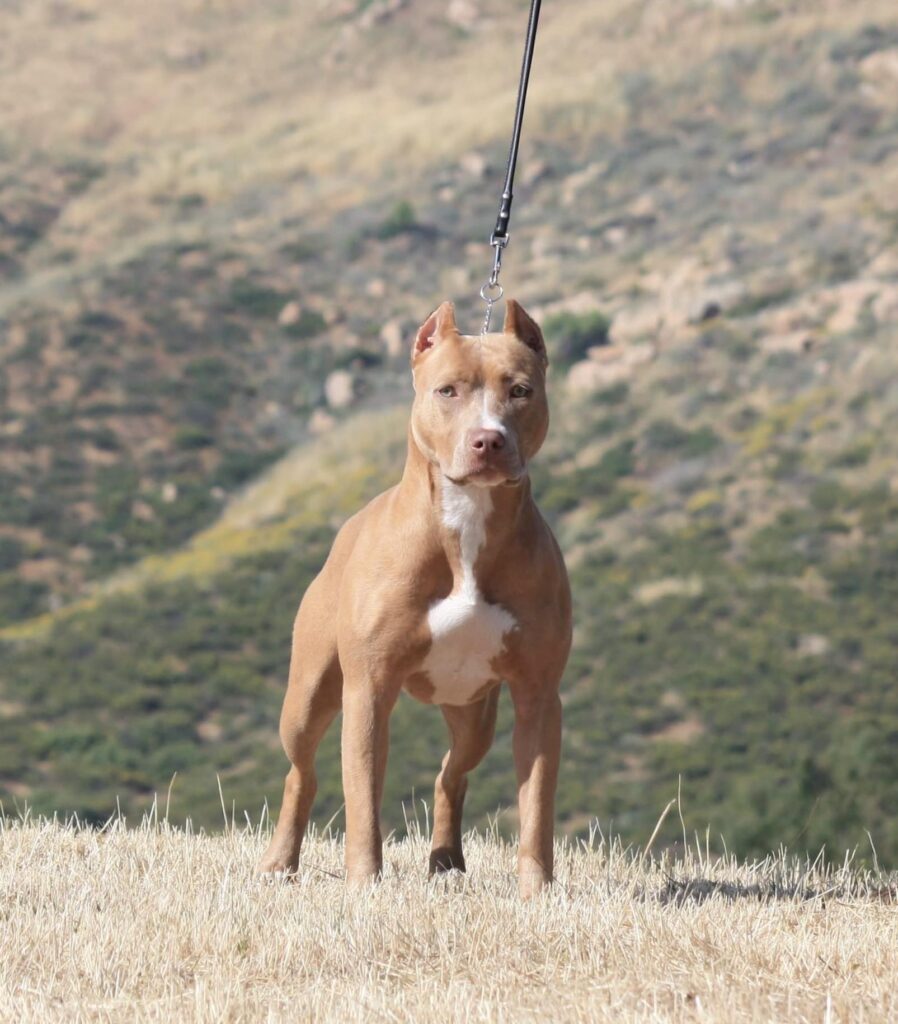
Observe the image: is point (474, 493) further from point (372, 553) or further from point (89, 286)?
point (89, 286)

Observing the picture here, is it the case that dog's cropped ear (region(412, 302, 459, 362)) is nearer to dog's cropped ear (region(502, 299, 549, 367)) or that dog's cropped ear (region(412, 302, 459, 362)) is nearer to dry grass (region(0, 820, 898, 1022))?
dog's cropped ear (region(502, 299, 549, 367))

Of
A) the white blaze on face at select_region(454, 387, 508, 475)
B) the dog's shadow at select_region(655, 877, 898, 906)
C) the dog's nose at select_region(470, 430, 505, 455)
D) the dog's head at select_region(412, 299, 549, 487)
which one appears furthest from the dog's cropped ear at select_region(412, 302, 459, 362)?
the dog's shadow at select_region(655, 877, 898, 906)

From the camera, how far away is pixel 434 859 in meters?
7.17

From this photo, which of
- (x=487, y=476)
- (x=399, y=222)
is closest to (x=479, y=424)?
(x=487, y=476)

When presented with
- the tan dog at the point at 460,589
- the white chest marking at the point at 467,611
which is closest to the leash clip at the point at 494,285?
the tan dog at the point at 460,589

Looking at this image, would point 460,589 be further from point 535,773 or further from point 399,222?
point 399,222

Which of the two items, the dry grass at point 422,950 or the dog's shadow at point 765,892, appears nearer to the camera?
the dry grass at point 422,950

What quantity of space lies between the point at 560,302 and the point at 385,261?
8763 millimetres

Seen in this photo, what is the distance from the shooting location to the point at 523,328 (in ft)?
21.4

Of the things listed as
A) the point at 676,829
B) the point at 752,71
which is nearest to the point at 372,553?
the point at 676,829

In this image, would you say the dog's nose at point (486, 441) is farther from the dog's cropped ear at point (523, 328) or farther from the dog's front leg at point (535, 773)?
the dog's front leg at point (535, 773)

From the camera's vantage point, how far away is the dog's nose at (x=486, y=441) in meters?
5.95

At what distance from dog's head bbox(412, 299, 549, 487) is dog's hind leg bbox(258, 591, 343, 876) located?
3.43ft

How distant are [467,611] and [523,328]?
1.05 meters
